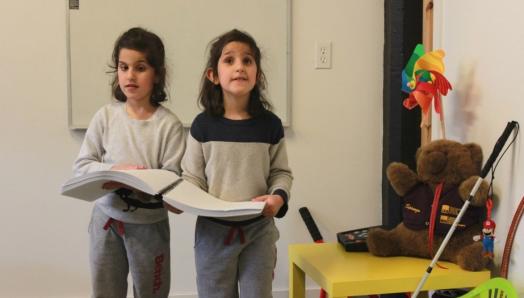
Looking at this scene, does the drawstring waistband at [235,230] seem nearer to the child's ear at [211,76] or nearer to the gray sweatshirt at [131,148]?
the gray sweatshirt at [131,148]

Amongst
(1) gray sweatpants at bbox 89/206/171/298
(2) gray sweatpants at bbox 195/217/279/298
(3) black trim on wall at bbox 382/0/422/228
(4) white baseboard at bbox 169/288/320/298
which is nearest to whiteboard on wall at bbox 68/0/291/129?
(3) black trim on wall at bbox 382/0/422/228

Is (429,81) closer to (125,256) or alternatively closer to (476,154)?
(476,154)

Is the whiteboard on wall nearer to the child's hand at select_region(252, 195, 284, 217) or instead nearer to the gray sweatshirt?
the gray sweatshirt

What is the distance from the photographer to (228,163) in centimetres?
121

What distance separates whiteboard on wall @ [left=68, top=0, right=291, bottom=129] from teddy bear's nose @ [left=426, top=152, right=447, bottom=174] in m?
0.85

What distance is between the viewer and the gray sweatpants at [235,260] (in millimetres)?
1192

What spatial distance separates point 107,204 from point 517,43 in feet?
3.53

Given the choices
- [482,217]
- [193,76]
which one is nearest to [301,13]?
[193,76]

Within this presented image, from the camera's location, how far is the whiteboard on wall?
1.98m

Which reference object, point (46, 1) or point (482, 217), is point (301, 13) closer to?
point (46, 1)

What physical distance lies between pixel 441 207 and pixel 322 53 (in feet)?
3.26

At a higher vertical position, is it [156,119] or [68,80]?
[68,80]

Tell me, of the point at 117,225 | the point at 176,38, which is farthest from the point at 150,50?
the point at 176,38

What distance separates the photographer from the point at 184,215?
6.86ft
